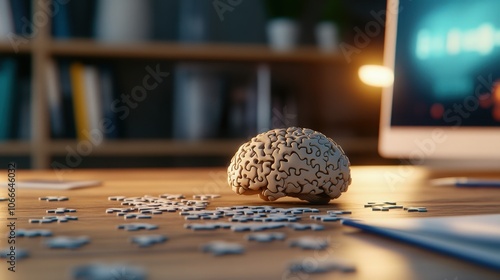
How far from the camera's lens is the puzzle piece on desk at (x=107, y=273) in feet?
1.36

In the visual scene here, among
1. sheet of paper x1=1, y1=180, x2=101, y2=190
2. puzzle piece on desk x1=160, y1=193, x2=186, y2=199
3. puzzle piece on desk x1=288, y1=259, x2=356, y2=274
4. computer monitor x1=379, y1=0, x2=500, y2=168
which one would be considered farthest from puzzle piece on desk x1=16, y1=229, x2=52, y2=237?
computer monitor x1=379, y1=0, x2=500, y2=168

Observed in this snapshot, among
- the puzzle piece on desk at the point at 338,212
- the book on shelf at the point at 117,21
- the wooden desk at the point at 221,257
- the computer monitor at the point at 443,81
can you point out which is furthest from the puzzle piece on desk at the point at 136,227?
the book on shelf at the point at 117,21

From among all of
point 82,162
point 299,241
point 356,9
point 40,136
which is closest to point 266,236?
point 299,241

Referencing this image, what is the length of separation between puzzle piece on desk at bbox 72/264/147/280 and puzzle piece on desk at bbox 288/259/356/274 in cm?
10

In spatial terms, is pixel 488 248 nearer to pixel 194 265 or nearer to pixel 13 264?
pixel 194 265

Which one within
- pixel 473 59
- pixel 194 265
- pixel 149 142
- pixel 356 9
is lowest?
pixel 194 265

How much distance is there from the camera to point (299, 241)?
1.80 ft

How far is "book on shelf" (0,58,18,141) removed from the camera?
2424mm

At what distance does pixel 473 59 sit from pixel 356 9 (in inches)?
55.4

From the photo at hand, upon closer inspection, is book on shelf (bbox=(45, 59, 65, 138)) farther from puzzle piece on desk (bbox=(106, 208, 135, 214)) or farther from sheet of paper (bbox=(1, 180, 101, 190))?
puzzle piece on desk (bbox=(106, 208, 135, 214))

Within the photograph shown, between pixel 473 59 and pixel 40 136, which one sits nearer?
pixel 473 59

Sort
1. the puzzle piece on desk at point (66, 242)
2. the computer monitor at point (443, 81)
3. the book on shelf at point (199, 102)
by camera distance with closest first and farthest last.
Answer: the puzzle piece on desk at point (66, 242) → the computer monitor at point (443, 81) → the book on shelf at point (199, 102)

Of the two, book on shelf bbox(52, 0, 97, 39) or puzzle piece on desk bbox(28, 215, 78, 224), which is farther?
book on shelf bbox(52, 0, 97, 39)

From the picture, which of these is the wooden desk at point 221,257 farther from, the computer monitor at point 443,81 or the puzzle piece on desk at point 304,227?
the computer monitor at point 443,81
